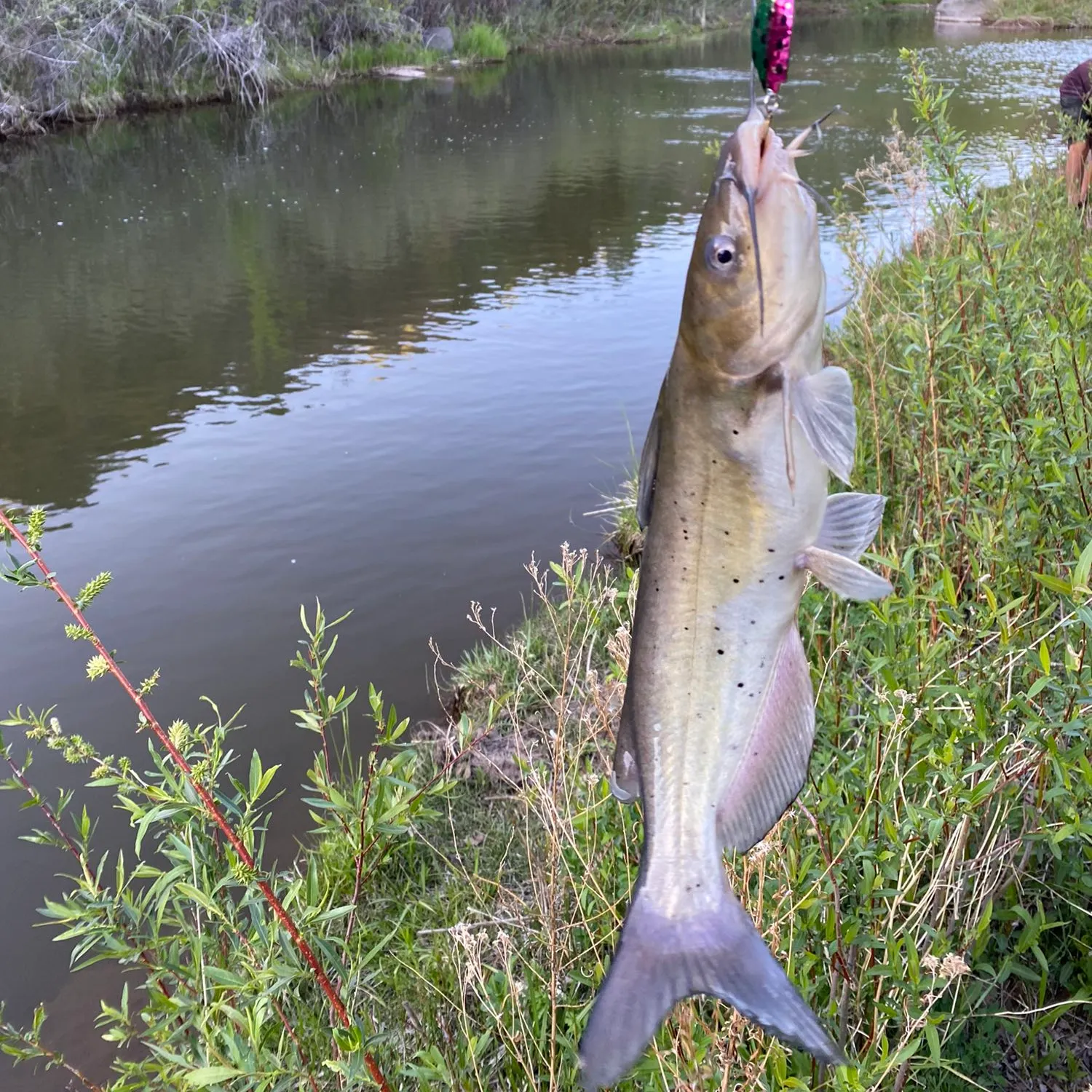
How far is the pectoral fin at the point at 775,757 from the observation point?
151 cm

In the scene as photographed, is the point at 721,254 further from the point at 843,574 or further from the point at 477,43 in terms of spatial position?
the point at 477,43

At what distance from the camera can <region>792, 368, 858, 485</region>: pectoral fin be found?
1374 mm

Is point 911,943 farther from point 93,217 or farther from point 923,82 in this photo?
point 93,217

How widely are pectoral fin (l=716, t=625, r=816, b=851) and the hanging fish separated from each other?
842 mm

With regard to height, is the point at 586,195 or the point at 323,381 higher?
the point at 586,195

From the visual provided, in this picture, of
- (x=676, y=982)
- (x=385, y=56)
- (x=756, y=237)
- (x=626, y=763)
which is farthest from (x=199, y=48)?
(x=676, y=982)

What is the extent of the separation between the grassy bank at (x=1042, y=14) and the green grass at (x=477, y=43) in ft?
71.7

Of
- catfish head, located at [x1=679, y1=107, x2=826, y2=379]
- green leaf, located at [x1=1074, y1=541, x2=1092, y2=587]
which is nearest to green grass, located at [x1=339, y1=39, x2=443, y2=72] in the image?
catfish head, located at [x1=679, y1=107, x2=826, y2=379]

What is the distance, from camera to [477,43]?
32062 millimetres

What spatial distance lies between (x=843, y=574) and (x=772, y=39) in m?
0.79

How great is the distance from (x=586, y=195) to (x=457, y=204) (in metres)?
2.29

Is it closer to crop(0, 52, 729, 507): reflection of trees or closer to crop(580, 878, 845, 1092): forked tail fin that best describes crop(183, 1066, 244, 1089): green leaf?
crop(580, 878, 845, 1092): forked tail fin

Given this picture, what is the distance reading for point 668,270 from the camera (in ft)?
42.3

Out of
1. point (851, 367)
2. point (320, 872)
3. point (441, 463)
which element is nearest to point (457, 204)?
point (441, 463)
